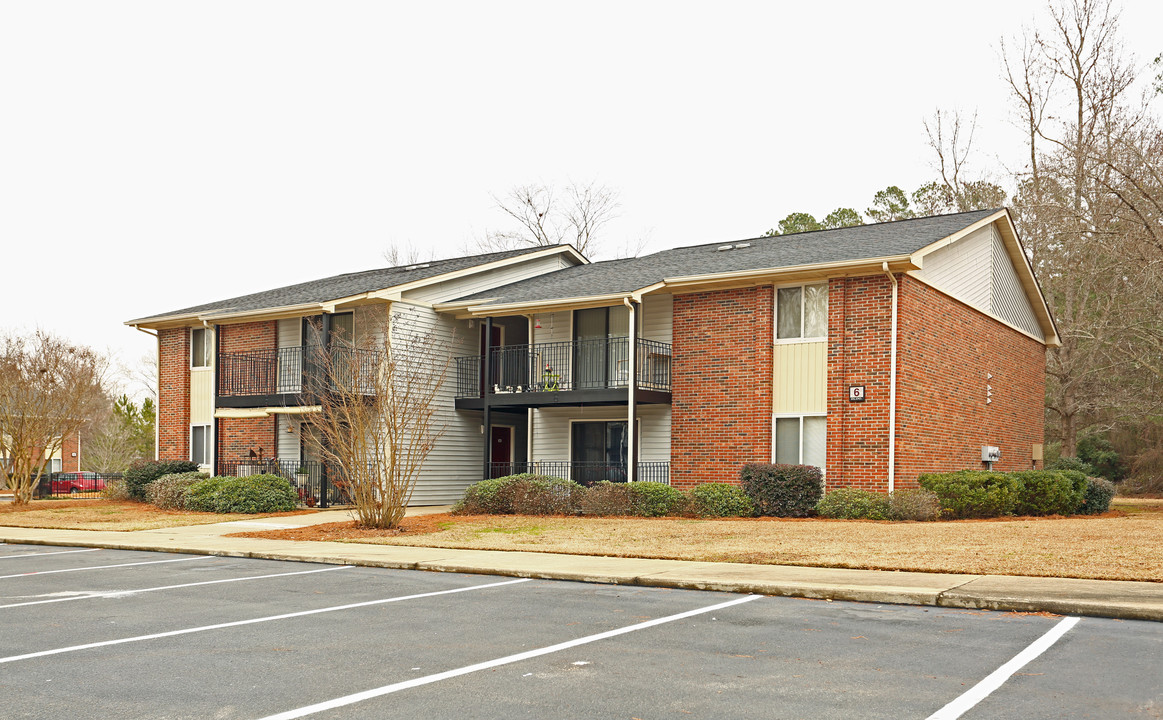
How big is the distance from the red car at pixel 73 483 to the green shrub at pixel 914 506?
3038cm

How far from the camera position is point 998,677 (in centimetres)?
637

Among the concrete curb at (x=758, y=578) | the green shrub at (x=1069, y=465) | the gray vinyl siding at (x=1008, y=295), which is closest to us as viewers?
the concrete curb at (x=758, y=578)

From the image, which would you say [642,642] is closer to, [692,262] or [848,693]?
[848,693]

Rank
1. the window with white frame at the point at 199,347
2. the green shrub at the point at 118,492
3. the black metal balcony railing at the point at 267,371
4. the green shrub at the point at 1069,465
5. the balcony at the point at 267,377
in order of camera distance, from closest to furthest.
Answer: the balcony at the point at 267,377
the black metal balcony railing at the point at 267,371
the green shrub at the point at 118,492
the window with white frame at the point at 199,347
the green shrub at the point at 1069,465

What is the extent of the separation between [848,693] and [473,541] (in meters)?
10.2

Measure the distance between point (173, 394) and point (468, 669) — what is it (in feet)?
85.0

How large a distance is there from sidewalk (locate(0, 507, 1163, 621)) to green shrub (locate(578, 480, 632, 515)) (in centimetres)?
576

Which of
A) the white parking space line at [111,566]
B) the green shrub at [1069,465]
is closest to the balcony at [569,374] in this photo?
the white parking space line at [111,566]

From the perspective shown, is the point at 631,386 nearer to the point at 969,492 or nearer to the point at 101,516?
the point at 969,492

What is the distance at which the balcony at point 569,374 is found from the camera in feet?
74.8

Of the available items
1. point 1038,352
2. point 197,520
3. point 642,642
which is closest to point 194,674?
point 642,642

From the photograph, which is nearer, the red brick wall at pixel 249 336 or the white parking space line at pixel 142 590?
the white parking space line at pixel 142 590

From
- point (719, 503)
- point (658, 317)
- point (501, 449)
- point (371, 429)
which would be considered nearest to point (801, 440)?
point (719, 503)

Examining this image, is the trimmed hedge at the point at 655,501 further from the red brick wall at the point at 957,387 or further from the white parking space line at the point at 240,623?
the white parking space line at the point at 240,623
